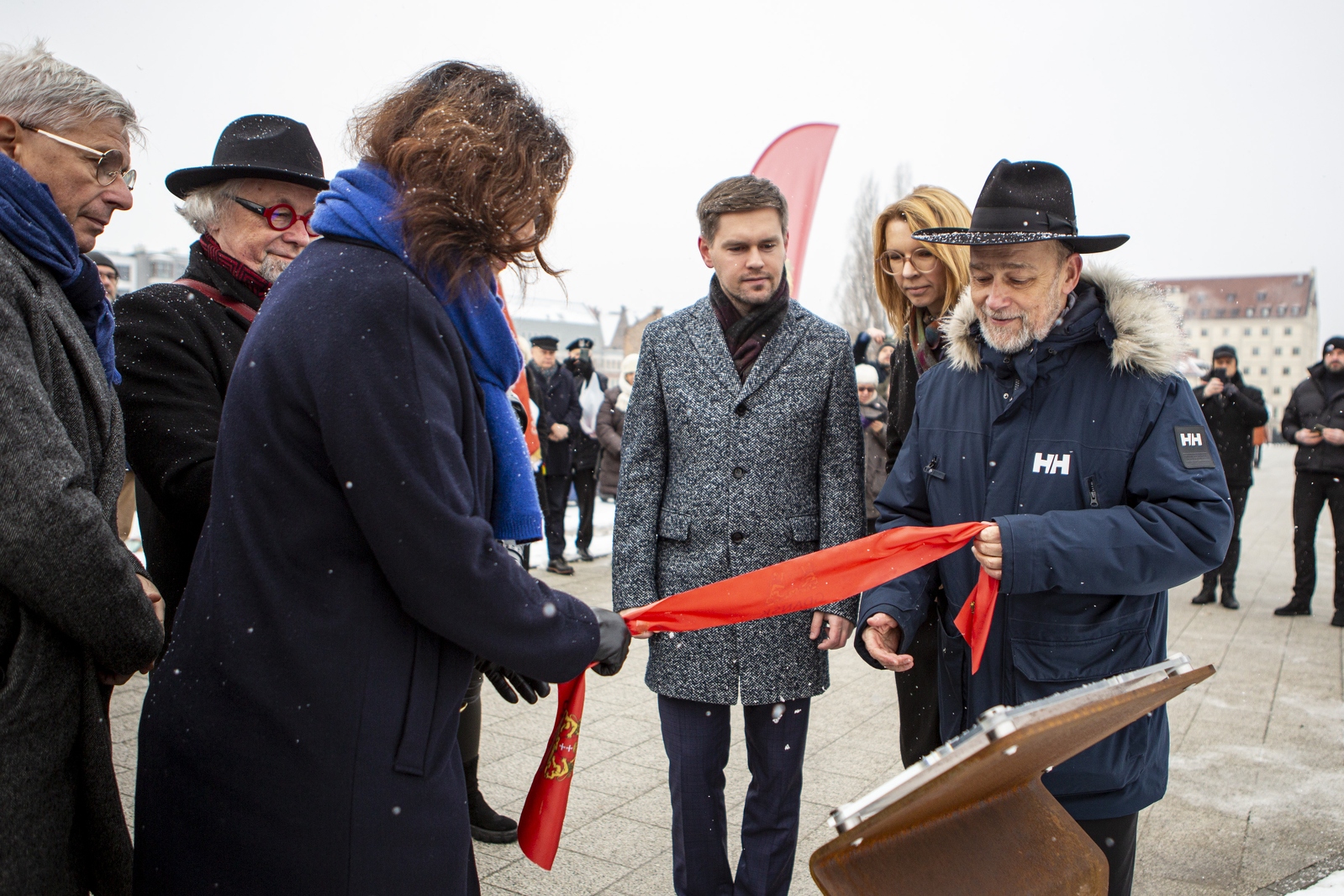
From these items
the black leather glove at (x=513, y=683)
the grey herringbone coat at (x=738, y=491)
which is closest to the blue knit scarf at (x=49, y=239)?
the black leather glove at (x=513, y=683)

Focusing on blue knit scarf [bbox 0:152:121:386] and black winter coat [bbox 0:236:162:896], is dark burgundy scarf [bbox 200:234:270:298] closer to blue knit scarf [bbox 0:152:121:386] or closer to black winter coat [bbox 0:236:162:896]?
blue knit scarf [bbox 0:152:121:386]

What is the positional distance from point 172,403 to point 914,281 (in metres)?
2.30

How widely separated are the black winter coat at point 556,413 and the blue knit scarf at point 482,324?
800cm

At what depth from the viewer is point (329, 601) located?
5.07 ft

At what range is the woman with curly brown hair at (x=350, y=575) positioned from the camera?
151 centimetres

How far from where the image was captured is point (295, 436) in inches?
60.1

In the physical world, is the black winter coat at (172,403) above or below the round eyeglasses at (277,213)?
below

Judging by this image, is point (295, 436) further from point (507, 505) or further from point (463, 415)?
point (507, 505)

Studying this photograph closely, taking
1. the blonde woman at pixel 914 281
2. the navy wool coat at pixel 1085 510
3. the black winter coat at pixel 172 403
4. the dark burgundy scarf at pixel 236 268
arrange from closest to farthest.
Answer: the navy wool coat at pixel 1085 510 → the black winter coat at pixel 172 403 → the dark burgundy scarf at pixel 236 268 → the blonde woman at pixel 914 281

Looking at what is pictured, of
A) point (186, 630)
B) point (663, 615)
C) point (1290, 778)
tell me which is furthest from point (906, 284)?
point (1290, 778)

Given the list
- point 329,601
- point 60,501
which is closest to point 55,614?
point 60,501

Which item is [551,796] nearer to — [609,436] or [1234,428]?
[609,436]

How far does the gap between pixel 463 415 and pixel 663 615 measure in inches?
38.1

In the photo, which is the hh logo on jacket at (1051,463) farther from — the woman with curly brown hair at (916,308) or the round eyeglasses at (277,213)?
the round eyeglasses at (277,213)
